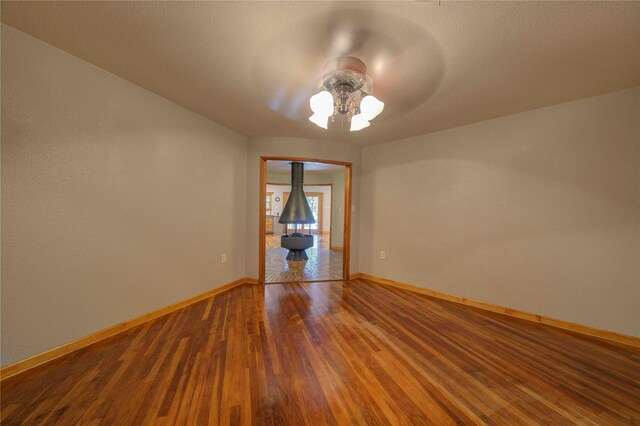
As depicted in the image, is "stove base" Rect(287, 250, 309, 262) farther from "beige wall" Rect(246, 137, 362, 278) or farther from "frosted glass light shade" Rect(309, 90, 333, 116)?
"frosted glass light shade" Rect(309, 90, 333, 116)

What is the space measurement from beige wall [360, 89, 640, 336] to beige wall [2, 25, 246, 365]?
287cm

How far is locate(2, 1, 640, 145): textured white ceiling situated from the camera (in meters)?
1.15

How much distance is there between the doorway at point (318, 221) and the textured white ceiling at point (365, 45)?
1.59m

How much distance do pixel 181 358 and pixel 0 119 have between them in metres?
1.87

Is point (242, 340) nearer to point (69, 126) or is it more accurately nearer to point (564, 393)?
point (69, 126)

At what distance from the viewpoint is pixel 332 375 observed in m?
1.43

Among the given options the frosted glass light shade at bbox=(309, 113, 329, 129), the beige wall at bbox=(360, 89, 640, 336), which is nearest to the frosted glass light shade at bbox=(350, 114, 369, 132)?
the frosted glass light shade at bbox=(309, 113, 329, 129)

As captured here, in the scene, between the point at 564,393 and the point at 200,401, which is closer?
the point at 200,401

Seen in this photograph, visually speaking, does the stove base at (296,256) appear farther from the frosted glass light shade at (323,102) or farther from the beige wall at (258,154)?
the frosted glass light shade at (323,102)

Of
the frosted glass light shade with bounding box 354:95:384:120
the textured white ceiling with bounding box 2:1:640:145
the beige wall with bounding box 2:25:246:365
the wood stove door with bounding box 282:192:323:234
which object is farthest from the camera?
the wood stove door with bounding box 282:192:323:234

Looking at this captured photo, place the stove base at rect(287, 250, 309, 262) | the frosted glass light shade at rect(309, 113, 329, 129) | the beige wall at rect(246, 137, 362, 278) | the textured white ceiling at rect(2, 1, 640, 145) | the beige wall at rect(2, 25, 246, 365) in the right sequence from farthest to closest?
the stove base at rect(287, 250, 309, 262) < the beige wall at rect(246, 137, 362, 278) < the frosted glass light shade at rect(309, 113, 329, 129) < the beige wall at rect(2, 25, 246, 365) < the textured white ceiling at rect(2, 1, 640, 145)

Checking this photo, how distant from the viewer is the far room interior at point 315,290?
3.98 ft

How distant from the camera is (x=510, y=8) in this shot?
112 centimetres

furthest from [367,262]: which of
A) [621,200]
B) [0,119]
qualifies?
[0,119]
